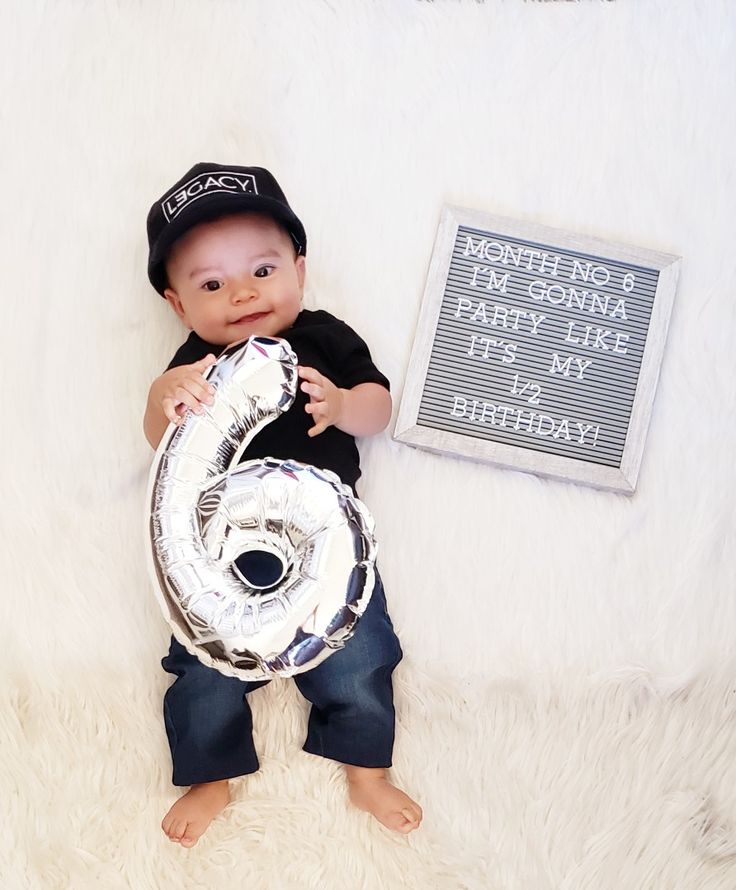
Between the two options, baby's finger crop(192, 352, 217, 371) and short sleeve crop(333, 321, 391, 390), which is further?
short sleeve crop(333, 321, 391, 390)

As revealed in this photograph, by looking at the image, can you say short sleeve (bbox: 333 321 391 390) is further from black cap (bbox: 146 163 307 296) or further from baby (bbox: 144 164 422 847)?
black cap (bbox: 146 163 307 296)

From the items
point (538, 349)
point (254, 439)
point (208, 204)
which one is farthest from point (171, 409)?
point (538, 349)

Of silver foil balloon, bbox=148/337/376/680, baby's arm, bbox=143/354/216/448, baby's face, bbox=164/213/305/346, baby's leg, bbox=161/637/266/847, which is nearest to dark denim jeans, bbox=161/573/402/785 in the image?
baby's leg, bbox=161/637/266/847

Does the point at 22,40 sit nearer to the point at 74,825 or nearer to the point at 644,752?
the point at 74,825

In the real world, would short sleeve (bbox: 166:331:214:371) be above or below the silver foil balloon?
above

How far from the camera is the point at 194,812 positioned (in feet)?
2.96

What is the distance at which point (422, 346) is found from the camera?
3.39 feet

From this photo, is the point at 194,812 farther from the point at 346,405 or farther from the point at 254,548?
the point at 346,405

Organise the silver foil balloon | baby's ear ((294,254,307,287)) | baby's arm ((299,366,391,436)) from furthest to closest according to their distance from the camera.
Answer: baby's ear ((294,254,307,287)) < baby's arm ((299,366,391,436)) < the silver foil balloon

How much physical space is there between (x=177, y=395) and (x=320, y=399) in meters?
0.14

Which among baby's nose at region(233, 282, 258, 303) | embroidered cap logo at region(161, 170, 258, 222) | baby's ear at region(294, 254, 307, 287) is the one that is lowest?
baby's nose at region(233, 282, 258, 303)

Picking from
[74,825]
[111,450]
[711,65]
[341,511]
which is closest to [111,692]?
[74,825]

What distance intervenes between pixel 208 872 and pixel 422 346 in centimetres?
63

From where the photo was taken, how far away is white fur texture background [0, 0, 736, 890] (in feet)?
3.05
